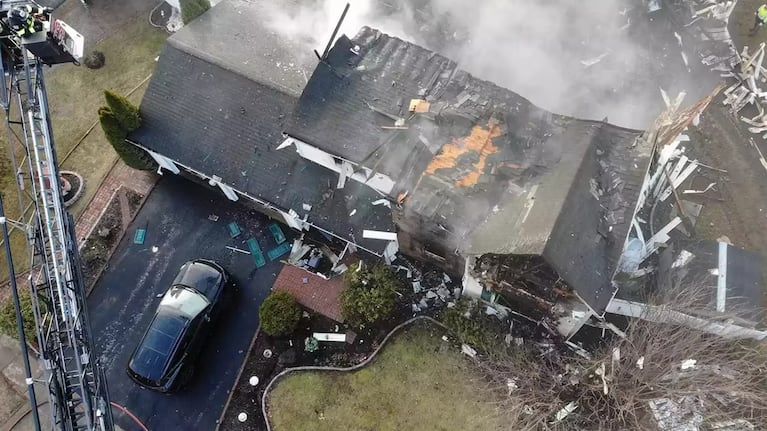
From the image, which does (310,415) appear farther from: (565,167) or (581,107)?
(581,107)

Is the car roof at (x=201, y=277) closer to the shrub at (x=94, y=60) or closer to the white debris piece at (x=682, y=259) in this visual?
the shrub at (x=94, y=60)

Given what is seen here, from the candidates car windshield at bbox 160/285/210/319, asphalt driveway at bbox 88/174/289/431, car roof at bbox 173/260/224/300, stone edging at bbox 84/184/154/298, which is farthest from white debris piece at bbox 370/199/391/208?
stone edging at bbox 84/184/154/298

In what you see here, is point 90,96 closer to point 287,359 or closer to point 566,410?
point 287,359

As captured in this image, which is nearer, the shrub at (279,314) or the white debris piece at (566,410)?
the white debris piece at (566,410)

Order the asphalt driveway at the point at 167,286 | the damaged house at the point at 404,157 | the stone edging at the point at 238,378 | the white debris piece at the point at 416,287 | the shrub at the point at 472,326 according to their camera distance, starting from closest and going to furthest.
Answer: the damaged house at the point at 404,157, the shrub at the point at 472,326, the stone edging at the point at 238,378, the asphalt driveway at the point at 167,286, the white debris piece at the point at 416,287

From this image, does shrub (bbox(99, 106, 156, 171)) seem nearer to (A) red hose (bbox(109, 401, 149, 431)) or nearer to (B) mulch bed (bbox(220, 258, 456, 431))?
(B) mulch bed (bbox(220, 258, 456, 431))

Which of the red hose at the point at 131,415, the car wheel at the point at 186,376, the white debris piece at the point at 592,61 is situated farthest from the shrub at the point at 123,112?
the white debris piece at the point at 592,61
